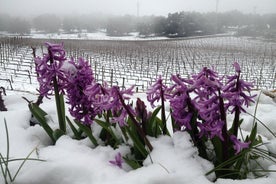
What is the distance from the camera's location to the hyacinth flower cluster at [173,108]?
1.12 metres

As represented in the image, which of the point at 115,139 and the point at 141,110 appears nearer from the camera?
the point at 141,110

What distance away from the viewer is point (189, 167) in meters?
1.15

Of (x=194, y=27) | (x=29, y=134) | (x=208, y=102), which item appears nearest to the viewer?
(x=208, y=102)

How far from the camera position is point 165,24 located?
55.2 m

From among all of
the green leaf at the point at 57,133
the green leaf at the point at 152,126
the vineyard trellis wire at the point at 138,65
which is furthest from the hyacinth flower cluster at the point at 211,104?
the vineyard trellis wire at the point at 138,65

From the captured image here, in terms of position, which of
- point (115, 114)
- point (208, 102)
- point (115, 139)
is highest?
point (208, 102)

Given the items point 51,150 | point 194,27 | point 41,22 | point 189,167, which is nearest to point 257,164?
point 189,167

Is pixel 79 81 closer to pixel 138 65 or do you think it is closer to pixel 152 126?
pixel 152 126

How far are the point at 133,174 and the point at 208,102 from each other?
46cm

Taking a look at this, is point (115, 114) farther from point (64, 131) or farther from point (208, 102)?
point (208, 102)

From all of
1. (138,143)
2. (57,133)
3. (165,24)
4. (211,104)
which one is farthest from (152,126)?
(165,24)

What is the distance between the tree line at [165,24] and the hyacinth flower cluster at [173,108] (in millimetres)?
53819

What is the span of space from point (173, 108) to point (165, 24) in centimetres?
5628

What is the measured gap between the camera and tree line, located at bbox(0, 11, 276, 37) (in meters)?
54.3
